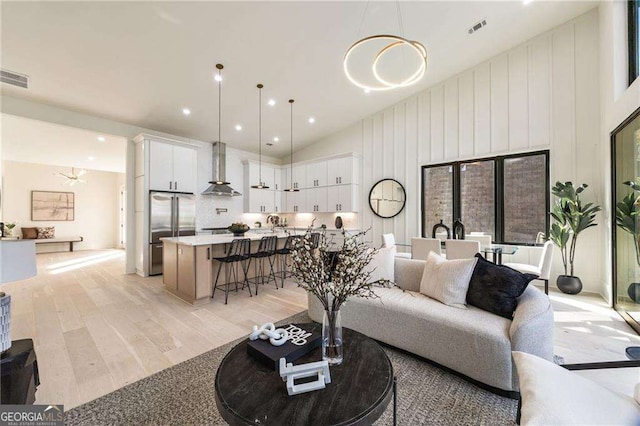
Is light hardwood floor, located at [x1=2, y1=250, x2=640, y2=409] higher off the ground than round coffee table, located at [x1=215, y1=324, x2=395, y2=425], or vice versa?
round coffee table, located at [x1=215, y1=324, x2=395, y2=425]

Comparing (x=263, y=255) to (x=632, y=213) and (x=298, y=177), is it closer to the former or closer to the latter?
(x=298, y=177)

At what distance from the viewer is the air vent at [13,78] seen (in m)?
3.46

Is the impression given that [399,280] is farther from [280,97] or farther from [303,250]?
[280,97]

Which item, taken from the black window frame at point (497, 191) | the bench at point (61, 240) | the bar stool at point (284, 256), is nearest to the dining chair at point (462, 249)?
the black window frame at point (497, 191)

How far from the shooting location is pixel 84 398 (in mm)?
1939

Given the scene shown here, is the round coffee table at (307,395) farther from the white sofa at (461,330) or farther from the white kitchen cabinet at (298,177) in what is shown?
the white kitchen cabinet at (298,177)

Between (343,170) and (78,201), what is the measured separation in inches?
408

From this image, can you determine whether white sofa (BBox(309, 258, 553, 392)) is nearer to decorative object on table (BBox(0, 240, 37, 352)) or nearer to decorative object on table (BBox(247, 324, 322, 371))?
decorative object on table (BBox(247, 324, 322, 371))

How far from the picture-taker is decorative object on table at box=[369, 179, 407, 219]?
20.5 ft

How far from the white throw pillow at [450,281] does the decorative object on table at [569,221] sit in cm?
290

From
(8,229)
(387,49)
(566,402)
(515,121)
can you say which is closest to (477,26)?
(515,121)

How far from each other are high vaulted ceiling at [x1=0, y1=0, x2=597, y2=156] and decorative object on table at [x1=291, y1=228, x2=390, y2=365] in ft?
11.5

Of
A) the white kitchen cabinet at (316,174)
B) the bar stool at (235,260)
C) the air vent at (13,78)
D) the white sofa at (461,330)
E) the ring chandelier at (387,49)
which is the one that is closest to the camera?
the white sofa at (461,330)

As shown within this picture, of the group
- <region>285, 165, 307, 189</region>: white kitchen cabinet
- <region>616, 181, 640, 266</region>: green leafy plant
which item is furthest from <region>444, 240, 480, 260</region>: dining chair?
<region>285, 165, 307, 189</region>: white kitchen cabinet
